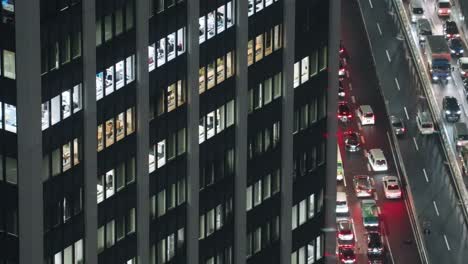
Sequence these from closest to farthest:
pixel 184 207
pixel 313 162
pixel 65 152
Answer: pixel 65 152 → pixel 184 207 → pixel 313 162

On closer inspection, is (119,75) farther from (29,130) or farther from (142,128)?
(29,130)

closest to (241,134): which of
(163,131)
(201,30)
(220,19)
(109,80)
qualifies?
(163,131)

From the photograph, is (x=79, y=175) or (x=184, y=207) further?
(x=184, y=207)

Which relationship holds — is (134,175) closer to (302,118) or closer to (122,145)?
(122,145)

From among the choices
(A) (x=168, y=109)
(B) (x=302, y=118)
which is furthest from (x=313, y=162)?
(A) (x=168, y=109)

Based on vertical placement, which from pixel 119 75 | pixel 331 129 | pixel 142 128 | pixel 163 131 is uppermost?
pixel 119 75

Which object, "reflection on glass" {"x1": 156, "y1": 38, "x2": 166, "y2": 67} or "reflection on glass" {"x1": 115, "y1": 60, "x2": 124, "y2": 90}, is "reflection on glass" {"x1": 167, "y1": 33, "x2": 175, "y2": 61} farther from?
"reflection on glass" {"x1": 115, "y1": 60, "x2": 124, "y2": 90}
